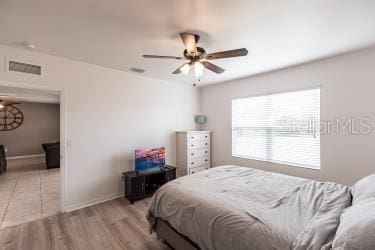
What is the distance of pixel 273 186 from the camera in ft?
7.00

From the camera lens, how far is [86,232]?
7.89 feet

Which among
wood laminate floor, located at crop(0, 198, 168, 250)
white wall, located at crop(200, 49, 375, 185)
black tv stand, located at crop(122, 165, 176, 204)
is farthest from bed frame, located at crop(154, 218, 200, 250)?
white wall, located at crop(200, 49, 375, 185)

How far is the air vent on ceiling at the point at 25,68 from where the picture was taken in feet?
8.50

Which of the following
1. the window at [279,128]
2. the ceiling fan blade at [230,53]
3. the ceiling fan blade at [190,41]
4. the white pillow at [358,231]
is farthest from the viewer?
the window at [279,128]

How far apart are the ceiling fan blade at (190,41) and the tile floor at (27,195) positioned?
10.7 ft

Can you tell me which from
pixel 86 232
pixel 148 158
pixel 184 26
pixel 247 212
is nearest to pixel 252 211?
pixel 247 212

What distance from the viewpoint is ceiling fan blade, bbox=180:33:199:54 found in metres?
2.09

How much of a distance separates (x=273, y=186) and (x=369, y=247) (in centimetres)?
128

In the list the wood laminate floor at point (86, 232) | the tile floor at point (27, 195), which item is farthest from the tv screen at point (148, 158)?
the tile floor at point (27, 195)

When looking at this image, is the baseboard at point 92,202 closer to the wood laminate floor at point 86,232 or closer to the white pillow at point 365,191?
the wood laminate floor at point 86,232

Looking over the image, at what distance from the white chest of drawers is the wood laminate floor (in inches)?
62.3

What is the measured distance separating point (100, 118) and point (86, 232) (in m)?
1.83

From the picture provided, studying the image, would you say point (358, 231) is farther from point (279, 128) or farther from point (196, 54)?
point (279, 128)

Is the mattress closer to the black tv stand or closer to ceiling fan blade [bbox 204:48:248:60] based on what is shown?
the black tv stand
